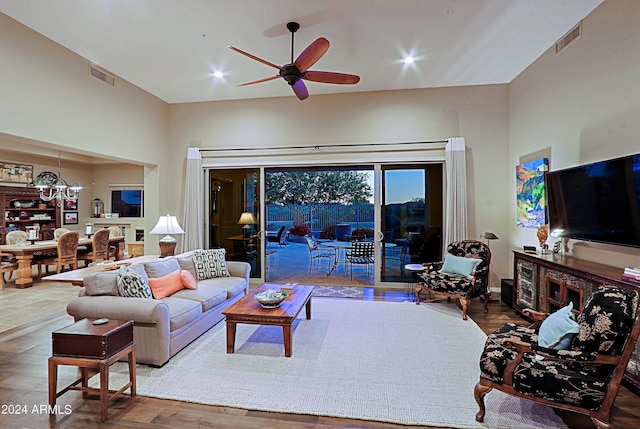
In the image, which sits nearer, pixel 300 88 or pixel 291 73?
pixel 291 73

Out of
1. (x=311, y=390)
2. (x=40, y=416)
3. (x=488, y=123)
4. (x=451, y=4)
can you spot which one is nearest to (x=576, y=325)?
(x=311, y=390)

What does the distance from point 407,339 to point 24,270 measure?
6731 mm

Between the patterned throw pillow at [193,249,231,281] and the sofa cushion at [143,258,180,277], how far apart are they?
41 cm

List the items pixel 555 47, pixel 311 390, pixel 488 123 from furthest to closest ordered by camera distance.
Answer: pixel 488 123
pixel 555 47
pixel 311 390

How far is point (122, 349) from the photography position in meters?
2.37

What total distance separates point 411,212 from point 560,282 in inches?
105

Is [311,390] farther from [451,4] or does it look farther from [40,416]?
[451,4]

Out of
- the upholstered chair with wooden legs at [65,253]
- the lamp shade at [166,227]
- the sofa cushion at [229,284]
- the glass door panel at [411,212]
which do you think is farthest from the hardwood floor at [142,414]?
the upholstered chair with wooden legs at [65,253]

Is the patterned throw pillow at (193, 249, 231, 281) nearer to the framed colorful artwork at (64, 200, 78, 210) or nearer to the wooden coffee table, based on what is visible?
the wooden coffee table

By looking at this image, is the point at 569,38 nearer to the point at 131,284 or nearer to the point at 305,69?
the point at 305,69

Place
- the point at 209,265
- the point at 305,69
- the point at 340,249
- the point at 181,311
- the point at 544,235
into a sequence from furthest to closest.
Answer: the point at 340,249 → the point at 209,265 → the point at 544,235 → the point at 305,69 → the point at 181,311

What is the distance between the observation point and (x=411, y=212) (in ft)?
19.0

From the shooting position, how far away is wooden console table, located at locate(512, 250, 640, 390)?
2582mm

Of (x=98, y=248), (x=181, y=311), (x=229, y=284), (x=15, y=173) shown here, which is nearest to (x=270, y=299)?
(x=181, y=311)
